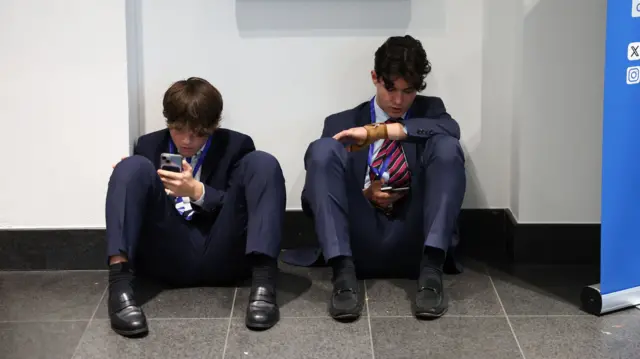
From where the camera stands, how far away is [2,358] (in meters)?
2.05

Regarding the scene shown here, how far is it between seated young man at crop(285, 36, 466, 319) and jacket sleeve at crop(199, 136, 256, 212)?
0.21 m

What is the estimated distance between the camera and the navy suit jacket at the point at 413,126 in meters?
2.45

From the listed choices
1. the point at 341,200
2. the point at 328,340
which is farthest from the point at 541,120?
the point at 328,340

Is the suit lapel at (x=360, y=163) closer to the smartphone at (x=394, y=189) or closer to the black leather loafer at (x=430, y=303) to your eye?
the smartphone at (x=394, y=189)

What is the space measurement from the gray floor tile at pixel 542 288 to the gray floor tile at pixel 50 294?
4.21ft

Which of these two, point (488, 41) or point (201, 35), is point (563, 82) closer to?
point (488, 41)

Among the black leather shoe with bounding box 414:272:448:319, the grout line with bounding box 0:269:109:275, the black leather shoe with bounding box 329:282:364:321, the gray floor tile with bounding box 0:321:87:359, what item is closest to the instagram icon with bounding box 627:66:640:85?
the black leather shoe with bounding box 414:272:448:319

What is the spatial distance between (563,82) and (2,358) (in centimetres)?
193

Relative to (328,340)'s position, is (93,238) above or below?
above

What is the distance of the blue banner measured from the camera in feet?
6.86

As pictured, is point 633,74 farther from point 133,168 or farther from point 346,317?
point 133,168

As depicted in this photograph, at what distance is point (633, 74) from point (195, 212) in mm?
1333

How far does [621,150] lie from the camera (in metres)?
2.16

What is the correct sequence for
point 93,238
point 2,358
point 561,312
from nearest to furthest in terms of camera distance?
point 2,358
point 561,312
point 93,238
